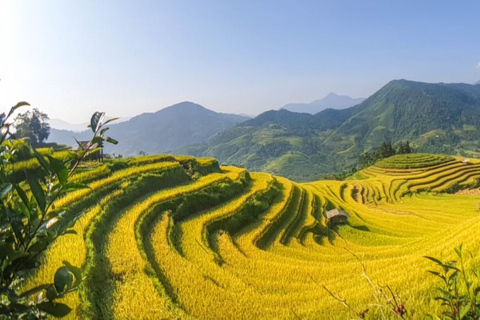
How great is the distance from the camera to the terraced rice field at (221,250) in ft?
17.1

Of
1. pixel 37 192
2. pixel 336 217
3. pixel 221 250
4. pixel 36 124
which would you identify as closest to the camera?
pixel 37 192

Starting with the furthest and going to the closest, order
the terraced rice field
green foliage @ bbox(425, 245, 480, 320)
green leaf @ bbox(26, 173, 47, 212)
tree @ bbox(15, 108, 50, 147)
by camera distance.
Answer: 1. tree @ bbox(15, 108, 50, 147)
2. the terraced rice field
3. green foliage @ bbox(425, 245, 480, 320)
4. green leaf @ bbox(26, 173, 47, 212)

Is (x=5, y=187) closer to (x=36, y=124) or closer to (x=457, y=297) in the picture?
(x=457, y=297)

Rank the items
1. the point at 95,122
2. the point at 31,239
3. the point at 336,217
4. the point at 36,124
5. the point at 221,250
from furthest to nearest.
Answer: the point at 36,124, the point at 336,217, the point at 221,250, the point at 95,122, the point at 31,239

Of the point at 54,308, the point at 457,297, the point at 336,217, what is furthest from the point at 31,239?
the point at 336,217

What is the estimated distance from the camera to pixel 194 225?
12.2m

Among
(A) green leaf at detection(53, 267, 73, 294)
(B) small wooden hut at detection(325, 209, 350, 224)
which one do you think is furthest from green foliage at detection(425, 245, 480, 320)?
(B) small wooden hut at detection(325, 209, 350, 224)

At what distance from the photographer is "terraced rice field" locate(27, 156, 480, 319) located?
5203 millimetres

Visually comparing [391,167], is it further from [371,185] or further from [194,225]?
[194,225]

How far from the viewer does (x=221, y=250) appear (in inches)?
423

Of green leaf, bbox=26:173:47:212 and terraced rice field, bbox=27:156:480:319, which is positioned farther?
terraced rice field, bbox=27:156:480:319

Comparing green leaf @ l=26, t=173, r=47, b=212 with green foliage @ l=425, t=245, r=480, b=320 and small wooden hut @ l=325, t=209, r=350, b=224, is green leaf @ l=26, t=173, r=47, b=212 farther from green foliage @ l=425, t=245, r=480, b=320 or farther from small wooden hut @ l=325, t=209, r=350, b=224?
small wooden hut @ l=325, t=209, r=350, b=224

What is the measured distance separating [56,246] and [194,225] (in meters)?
5.80

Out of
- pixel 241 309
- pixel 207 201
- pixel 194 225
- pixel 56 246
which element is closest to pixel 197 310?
pixel 241 309
